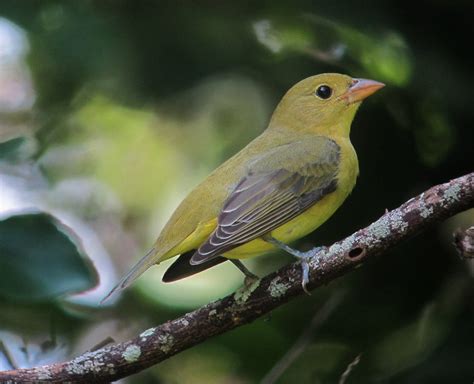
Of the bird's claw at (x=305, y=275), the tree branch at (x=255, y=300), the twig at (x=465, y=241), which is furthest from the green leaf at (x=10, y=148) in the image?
the twig at (x=465, y=241)

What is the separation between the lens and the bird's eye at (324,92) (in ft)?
15.4

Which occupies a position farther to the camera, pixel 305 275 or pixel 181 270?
pixel 181 270

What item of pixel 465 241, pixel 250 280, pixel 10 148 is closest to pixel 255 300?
pixel 250 280

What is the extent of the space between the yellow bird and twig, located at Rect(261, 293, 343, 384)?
0.43 metres

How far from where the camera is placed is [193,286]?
15.6ft

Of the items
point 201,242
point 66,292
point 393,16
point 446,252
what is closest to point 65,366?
point 66,292

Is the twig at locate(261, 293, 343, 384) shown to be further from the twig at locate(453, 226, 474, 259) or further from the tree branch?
the twig at locate(453, 226, 474, 259)

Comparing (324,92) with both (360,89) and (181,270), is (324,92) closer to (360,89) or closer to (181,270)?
(360,89)

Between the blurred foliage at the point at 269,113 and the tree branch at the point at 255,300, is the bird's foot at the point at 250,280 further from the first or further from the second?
the blurred foliage at the point at 269,113

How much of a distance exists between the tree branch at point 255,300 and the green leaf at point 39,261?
52 cm

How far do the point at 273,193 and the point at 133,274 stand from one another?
0.69 metres

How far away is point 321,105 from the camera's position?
4797mm

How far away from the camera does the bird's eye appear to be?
185 inches

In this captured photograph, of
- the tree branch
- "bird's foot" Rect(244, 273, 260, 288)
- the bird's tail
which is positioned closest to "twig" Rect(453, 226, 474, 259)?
the tree branch
